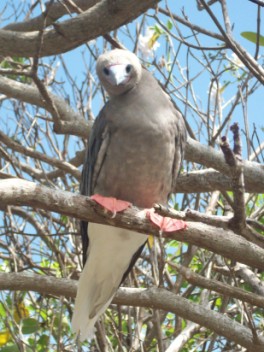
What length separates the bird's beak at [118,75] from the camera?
447cm

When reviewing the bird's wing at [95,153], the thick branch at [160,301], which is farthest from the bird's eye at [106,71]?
the thick branch at [160,301]

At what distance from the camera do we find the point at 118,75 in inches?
176

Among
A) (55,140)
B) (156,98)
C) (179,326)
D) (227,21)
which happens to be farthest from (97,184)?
(55,140)

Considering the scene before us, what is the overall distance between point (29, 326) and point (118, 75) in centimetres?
221

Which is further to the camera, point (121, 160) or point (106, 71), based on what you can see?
point (106, 71)

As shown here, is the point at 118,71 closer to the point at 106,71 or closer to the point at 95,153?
the point at 106,71

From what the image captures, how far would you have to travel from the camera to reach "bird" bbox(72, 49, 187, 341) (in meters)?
4.33

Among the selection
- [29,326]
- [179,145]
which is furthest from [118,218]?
[29,326]

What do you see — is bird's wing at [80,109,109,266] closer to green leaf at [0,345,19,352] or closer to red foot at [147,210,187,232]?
red foot at [147,210,187,232]

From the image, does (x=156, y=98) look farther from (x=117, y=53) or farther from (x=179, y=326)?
(x=179, y=326)

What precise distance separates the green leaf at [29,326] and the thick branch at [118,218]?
6.73 feet

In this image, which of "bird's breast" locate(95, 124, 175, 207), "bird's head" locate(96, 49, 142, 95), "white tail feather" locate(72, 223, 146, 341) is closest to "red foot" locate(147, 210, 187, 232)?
"bird's breast" locate(95, 124, 175, 207)

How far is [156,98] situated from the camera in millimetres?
4539

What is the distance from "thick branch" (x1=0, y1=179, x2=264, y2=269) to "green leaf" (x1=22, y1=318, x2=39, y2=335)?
2.05 meters
